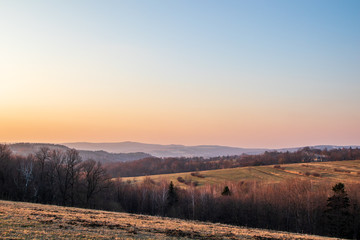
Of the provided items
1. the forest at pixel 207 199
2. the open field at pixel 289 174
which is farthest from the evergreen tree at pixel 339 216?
the open field at pixel 289 174

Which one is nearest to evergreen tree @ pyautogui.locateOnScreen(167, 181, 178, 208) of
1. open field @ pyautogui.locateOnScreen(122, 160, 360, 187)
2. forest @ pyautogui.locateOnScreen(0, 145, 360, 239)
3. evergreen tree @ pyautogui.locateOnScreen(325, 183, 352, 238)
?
forest @ pyautogui.locateOnScreen(0, 145, 360, 239)

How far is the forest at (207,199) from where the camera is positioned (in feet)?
223

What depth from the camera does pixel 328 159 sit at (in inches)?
6560

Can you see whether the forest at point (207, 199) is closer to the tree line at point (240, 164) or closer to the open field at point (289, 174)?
the open field at point (289, 174)

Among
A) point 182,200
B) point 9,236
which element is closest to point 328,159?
point 182,200

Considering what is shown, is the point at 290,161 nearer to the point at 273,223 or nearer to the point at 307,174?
the point at 307,174

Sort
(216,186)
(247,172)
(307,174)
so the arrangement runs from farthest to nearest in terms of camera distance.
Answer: (247,172)
(307,174)
(216,186)

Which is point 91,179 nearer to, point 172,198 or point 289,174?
point 172,198

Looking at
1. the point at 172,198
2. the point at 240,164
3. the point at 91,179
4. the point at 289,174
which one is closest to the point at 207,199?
the point at 172,198

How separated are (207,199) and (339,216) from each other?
38.3m

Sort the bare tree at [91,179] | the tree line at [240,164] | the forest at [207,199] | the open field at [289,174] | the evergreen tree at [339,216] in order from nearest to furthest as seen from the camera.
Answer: the evergreen tree at [339,216] → the forest at [207,199] → the bare tree at [91,179] → the open field at [289,174] → the tree line at [240,164]

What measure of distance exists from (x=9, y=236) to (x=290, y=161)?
179 m

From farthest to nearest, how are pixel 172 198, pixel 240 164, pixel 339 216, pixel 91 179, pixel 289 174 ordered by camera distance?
pixel 240 164, pixel 289 174, pixel 172 198, pixel 91 179, pixel 339 216

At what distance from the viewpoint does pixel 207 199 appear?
87.4 metres
